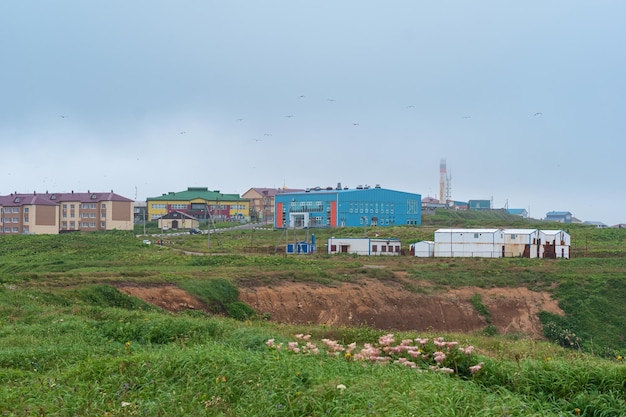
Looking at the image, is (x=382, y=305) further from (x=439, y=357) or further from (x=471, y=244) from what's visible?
(x=471, y=244)

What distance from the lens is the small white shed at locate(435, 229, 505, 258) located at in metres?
51.1

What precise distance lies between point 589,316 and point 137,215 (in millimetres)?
87368

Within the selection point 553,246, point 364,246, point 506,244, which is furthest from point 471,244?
point 364,246

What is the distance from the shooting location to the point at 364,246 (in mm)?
53875

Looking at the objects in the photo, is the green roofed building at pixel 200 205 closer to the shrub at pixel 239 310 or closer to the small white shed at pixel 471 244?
the small white shed at pixel 471 244

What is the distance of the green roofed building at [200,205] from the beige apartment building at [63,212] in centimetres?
1516

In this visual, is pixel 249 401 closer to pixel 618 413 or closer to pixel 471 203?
pixel 618 413

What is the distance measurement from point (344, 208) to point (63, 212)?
36489 mm

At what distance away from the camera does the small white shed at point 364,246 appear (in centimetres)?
5372

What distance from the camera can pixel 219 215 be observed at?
104 m

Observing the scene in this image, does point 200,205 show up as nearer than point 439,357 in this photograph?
No

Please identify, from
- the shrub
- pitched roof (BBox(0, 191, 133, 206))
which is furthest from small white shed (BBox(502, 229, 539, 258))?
pitched roof (BBox(0, 191, 133, 206))

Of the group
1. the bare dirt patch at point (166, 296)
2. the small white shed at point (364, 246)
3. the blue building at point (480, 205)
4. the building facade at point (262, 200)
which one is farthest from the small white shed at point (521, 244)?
the blue building at point (480, 205)

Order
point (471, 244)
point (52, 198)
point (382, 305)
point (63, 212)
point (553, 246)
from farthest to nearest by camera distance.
Result: point (52, 198), point (63, 212), point (471, 244), point (553, 246), point (382, 305)
